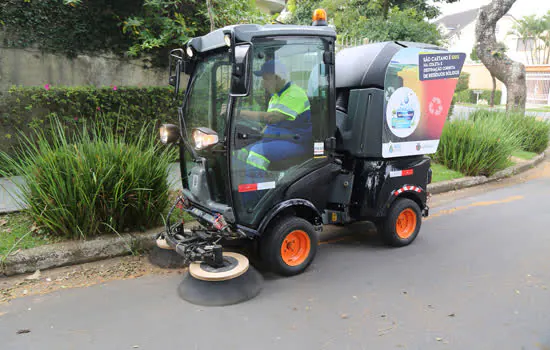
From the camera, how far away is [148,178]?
4.61 metres

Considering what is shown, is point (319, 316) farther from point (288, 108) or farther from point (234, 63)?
point (234, 63)

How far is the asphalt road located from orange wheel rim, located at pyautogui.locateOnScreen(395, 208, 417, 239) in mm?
259

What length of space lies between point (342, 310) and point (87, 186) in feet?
9.13

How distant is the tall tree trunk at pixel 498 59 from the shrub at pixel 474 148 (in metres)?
4.79

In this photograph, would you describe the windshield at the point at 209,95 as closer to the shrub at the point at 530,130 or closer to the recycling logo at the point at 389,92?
the recycling logo at the point at 389,92

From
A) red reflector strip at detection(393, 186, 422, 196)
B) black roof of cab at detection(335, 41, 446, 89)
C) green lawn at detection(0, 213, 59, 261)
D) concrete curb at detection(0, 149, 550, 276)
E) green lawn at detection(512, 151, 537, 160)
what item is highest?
black roof of cab at detection(335, 41, 446, 89)

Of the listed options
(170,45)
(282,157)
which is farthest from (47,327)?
(170,45)

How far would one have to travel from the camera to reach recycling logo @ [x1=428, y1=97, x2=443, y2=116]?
468 cm

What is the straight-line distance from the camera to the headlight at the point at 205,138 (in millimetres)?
3416

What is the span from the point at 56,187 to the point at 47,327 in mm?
1596

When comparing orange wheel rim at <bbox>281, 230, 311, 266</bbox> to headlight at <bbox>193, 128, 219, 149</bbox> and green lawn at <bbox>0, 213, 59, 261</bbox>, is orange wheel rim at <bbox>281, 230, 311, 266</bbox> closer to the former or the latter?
headlight at <bbox>193, 128, 219, 149</bbox>

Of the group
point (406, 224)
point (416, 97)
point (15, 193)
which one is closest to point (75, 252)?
point (15, 193)

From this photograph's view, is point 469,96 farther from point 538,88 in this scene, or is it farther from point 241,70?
point 241,70

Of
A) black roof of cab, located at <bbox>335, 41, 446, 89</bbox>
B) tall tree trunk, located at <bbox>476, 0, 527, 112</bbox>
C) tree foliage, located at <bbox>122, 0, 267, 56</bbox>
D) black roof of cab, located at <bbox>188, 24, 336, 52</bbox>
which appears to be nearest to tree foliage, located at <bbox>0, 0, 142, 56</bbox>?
tree foliage, located at <bbox>122, 0, 267, 56</bbox>
